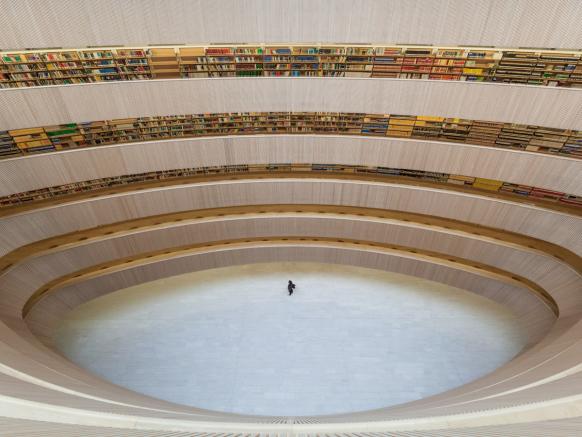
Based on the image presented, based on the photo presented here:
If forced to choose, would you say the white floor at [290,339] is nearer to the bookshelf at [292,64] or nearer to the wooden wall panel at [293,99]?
the wooden wall panel at [293,99]

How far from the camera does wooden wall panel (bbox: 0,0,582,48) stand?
5801 mm

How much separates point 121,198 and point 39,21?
4396 millimetres

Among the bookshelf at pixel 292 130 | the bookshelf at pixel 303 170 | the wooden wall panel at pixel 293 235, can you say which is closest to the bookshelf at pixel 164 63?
the bookshelf at pixel 292 130

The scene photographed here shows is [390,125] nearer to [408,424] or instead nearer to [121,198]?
[408,424]

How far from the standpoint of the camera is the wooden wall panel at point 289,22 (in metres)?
5.80

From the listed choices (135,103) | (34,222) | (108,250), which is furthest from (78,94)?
(108,250)

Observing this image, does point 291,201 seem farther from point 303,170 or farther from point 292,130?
point 292,130

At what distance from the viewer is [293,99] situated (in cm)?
788

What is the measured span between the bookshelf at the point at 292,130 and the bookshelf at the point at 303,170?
1.21 meters

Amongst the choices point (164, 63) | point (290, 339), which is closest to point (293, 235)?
point (290, 339)

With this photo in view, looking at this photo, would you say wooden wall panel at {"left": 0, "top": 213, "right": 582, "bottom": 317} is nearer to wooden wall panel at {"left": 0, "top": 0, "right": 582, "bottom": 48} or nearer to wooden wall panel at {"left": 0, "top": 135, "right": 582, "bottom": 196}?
wooden wall panel at {"left": 0, "top": 135, "right": 582, "bottom": 196}

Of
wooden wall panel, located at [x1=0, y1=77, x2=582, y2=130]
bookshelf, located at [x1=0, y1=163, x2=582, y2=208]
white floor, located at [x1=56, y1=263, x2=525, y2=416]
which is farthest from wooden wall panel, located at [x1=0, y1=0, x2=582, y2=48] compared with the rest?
white floor, located at [x1=56, y1=263, x2=525, y2=416]

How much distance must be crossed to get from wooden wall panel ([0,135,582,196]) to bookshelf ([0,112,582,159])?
365 millimetres

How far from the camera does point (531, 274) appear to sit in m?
8.80
